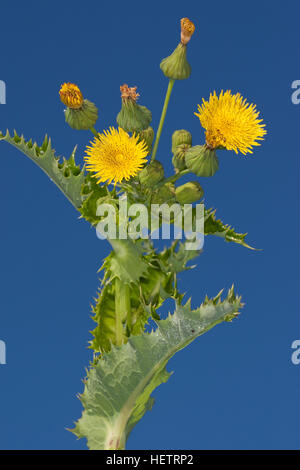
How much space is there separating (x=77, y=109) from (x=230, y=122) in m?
0.89

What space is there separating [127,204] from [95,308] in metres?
0.76

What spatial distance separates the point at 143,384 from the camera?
5207 millimetres

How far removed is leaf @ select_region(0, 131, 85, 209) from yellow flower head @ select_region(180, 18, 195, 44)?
97 centimetres

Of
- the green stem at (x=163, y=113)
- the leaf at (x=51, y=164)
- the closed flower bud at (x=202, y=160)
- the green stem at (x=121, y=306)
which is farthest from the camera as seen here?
the green stem at (x=121, y=306)

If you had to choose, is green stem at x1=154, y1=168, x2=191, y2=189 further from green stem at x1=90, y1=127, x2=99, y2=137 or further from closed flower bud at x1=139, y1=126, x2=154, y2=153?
green stem at x1=90, y1=127, x2=99, y2=137

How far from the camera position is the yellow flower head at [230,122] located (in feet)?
16.1

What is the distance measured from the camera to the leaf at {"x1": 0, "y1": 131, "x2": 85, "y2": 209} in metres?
5.12

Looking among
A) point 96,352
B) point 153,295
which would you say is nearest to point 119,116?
point 153,295

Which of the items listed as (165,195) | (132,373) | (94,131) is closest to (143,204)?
(165,195)

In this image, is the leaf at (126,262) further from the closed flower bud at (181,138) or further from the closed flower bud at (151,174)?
the closed flower bud at (181,138)

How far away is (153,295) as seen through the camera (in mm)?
5316

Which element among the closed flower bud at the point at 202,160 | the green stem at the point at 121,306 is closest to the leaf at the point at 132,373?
the green stem at the point at 121,306

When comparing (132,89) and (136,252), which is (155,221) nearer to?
(136,252)

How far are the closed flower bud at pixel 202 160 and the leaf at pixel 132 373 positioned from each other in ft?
2.30
